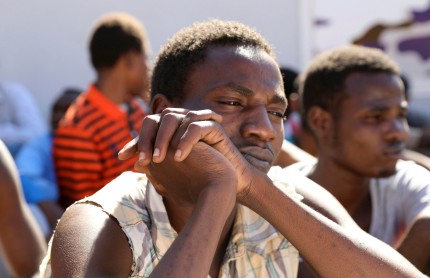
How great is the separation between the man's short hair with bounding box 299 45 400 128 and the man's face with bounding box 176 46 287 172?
129cm

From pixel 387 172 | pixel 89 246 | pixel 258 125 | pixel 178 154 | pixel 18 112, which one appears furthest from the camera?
pixel 18 112

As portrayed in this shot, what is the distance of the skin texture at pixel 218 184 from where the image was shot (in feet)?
6.24

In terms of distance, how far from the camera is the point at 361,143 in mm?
3365

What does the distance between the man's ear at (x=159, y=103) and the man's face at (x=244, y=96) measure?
0.08 meters

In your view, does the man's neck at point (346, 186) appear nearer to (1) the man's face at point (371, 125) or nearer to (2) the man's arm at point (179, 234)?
(1) the man's face at point (371, 125)

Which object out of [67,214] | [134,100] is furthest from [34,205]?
[67,214]

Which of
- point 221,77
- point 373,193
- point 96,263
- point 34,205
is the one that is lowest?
point 34,205

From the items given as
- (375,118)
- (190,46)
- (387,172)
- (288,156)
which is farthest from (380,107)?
(190,46)

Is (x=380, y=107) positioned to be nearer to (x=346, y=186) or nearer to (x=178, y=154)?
(x=346, y=186)

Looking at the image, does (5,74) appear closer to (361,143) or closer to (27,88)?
(27,88)

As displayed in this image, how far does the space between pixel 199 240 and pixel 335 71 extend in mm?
1852

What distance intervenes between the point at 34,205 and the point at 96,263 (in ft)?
8.89

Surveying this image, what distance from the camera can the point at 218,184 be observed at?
196cm

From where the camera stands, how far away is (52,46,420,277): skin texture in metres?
1.90
